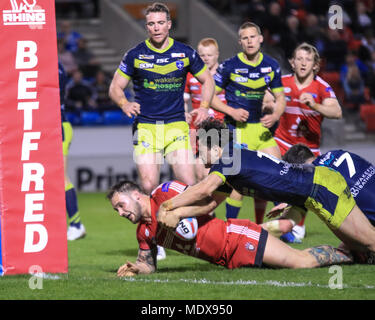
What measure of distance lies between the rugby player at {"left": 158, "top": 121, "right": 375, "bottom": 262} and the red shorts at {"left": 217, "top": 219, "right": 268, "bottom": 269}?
0.34m

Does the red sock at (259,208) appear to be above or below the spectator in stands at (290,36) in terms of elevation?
above

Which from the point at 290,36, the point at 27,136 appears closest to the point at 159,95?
the point at 27,136

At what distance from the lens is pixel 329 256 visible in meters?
7.19

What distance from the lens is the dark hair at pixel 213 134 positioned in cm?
680

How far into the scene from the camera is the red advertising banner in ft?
22.0

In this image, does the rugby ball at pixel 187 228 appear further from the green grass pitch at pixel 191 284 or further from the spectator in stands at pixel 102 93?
the spectator in stands at pixel 102 93

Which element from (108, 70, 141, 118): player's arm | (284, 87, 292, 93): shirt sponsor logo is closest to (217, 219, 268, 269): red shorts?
(108, 70, 141, 118): player's arm

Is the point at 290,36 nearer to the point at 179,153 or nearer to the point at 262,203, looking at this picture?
the point at 262,203

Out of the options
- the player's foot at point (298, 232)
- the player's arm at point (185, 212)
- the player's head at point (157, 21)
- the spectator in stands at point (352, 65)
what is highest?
the player's head at point (157, 21)

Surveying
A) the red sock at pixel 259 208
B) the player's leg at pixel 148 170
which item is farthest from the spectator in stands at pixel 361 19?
the player's leg at pixel 148 170

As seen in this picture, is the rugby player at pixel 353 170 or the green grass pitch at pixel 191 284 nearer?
the green grass pitch at pixel 191 284

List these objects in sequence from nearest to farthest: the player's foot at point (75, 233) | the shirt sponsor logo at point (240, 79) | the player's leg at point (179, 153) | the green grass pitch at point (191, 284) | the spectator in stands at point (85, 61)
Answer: the green grass pitch at point (191, 284), the player's leg at point (179, 153), the shirt sponsor logo at point (240, 79), the player's foot at point (75, 233), the spectator in stands at point (85, 61)

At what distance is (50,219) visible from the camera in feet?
22.3

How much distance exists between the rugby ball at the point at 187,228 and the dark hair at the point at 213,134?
679mm
